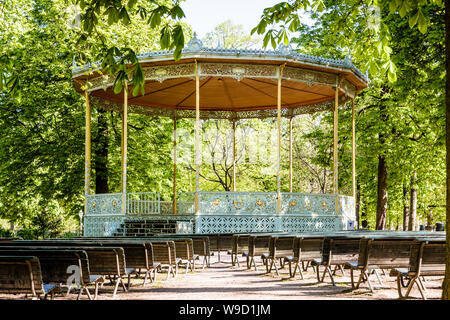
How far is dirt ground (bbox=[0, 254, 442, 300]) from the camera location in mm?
8102

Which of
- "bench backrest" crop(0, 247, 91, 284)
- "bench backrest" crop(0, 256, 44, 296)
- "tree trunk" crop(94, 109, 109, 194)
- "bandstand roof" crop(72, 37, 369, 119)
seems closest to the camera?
"bench backrest" crop(0, 256, 44, 296)

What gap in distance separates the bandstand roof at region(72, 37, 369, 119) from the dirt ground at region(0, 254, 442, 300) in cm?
608

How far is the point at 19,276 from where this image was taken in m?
6.33

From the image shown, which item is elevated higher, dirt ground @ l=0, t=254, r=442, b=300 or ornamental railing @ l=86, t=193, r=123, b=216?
ornamental railing @ l=86, t=193, r=123, b=216

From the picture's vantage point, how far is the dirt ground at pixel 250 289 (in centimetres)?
810

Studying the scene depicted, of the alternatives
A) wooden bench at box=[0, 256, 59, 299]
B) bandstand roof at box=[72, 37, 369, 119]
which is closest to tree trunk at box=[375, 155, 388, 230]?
bandstand roof at box=[72, 37, 369, 119]

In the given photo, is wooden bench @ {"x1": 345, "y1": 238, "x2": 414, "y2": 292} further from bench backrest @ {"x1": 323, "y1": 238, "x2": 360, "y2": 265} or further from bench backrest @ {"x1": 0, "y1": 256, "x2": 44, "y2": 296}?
bench backrest @ {"x1": 0, "y1": 256, "x2": 44, "y2": 296}

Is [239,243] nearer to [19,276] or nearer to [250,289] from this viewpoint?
[250,289]

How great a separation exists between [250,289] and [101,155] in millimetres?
16935

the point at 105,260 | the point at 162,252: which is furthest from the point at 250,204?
the point at 105,260

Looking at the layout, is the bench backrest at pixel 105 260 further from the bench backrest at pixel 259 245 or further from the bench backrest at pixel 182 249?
the bench backrest at pixel 259 245

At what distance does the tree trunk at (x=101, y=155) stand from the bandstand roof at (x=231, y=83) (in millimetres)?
1746
